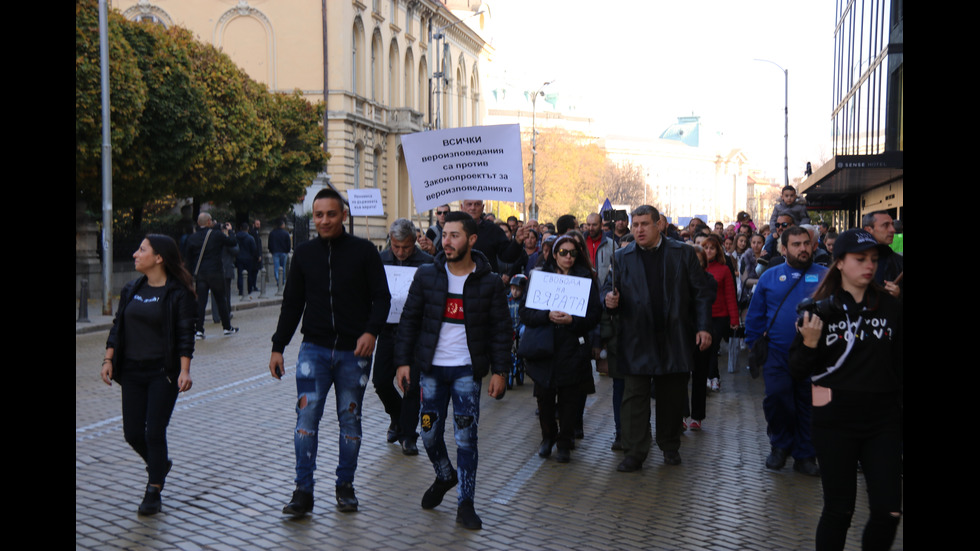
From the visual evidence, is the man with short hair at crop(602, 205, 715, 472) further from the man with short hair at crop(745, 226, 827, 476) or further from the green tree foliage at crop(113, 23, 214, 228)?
the green tree foliage at crop(113, 23, 214, 228)

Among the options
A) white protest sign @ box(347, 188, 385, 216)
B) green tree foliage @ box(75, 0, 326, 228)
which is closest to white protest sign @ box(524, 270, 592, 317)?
green tree foliage @ box(75, 0, 326, 228)

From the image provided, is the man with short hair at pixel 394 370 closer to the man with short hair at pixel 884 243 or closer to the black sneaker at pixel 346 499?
the black sneaker at pixel 346 499

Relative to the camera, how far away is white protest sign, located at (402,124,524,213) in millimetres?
9781

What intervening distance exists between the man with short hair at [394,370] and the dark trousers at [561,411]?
3.17 feet

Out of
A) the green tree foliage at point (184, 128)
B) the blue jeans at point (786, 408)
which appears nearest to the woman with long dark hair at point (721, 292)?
the blue jeans at point (786, 408)

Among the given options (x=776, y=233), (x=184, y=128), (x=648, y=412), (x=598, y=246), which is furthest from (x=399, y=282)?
(x=184, y=128)

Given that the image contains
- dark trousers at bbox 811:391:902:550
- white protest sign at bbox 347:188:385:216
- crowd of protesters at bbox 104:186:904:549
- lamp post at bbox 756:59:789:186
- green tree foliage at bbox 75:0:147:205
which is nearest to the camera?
dark trousers at bbox 811:391:902:550

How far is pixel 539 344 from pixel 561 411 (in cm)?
60

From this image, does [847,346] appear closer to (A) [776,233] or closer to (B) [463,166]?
(B) [463,166]

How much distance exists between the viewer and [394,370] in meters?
8.40

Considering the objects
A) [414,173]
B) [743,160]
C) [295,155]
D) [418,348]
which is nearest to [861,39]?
[295,155]

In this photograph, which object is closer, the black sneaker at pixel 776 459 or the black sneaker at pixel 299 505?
the black sneaker at pixel 299 505

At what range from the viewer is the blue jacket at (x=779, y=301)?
7.87 metres
